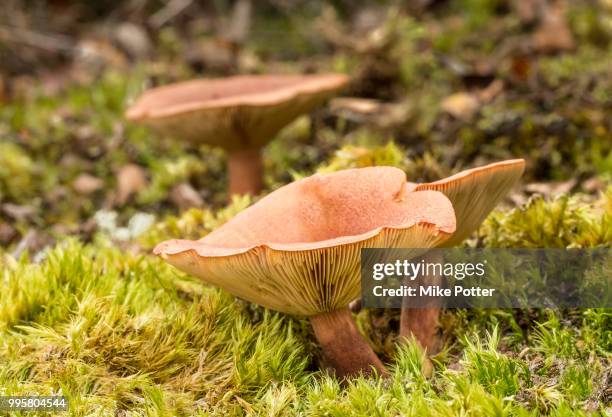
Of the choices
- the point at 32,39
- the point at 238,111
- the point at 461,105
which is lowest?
the point at 461,105

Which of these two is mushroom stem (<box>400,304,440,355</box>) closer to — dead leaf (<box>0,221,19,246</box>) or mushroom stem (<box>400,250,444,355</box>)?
mushroom stem (<box>400,250,444,355</box>)

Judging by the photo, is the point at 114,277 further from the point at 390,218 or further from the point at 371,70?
the point at 371,70

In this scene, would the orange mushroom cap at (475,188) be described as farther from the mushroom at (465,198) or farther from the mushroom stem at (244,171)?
the mushroom stem at (244,171)

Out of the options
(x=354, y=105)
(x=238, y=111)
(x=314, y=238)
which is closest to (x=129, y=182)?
(x=238, y=111)

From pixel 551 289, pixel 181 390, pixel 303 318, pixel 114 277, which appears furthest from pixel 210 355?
pixel 551 289

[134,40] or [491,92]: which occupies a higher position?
Result: [134,40]

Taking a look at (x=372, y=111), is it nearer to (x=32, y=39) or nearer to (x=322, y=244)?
(x=322, y=244)
